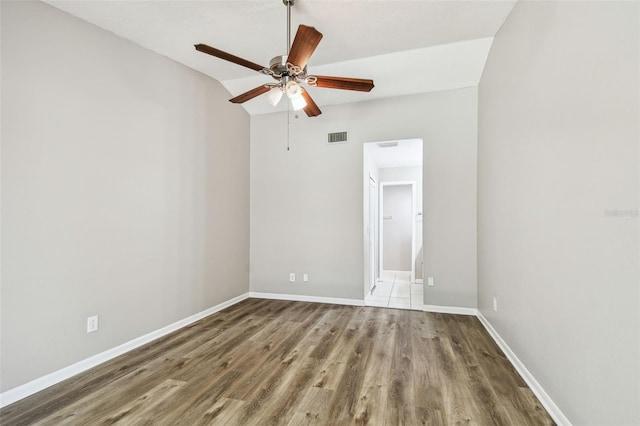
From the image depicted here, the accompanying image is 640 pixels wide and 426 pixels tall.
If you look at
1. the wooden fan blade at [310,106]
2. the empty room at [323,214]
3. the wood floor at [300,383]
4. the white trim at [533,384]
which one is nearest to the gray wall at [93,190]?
the empty room at [323,214]

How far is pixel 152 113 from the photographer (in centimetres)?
313

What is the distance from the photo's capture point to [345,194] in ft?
14.5

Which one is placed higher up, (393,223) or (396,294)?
(393,223)

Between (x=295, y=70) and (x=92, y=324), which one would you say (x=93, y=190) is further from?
(x=295, y=70)

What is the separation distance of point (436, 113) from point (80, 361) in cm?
474

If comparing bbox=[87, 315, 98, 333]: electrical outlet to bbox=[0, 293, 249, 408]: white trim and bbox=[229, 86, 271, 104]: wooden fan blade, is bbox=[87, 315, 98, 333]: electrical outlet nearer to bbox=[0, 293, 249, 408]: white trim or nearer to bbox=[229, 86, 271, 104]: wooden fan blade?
bbox=[0, 293, 249, 408]: white trim

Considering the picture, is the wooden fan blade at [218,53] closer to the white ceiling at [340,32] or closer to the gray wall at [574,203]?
the white ceiling at [340,32]

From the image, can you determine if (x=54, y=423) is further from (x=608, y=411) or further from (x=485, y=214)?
(x=485, y=214)

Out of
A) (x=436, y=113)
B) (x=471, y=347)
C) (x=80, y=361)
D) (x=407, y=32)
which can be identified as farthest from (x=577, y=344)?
(x=80, y=361)

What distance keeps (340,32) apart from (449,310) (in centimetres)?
363

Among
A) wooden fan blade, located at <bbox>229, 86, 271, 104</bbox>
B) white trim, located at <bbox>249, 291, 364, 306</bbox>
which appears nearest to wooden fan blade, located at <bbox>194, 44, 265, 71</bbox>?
wooden fan blade, located at <bbox>229, 86, 271, 104</bbox>

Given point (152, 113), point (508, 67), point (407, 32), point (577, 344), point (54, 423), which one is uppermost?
point (407, 32)

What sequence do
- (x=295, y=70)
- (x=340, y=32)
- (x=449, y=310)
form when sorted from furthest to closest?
(x=449, y=310) → (x=340, y=32) → (x=295, y=70)

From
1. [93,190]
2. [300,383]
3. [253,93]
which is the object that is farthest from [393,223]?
[93,190]
